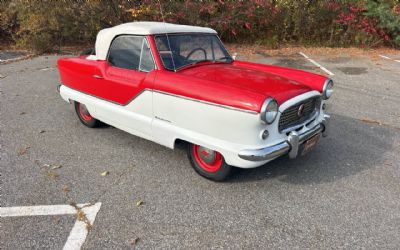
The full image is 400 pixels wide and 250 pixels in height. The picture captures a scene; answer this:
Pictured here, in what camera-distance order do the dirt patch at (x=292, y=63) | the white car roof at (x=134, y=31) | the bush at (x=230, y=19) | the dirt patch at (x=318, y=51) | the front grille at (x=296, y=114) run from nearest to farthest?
1. the front grille at (x=296, y=114)
2. the white car roof at (x=134, y=31)
3. the dirt patch at (x=292, y=63)
4. the dirt patch at (x=318, y=51)
5. the bush at (x=230, y=19)

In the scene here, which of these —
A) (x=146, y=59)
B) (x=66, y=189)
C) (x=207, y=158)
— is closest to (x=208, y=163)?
(x=207, y=158)

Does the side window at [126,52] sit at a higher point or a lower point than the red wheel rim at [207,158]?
higher

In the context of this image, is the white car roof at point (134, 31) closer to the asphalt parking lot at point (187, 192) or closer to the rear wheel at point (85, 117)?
the rear wheel at point (85, 117)

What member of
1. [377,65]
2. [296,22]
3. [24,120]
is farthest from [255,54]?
[24,120]

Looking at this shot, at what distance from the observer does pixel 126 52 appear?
3.71m

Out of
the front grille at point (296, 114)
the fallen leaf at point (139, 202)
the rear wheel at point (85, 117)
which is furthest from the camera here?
the rear wheel at point (85, 117)

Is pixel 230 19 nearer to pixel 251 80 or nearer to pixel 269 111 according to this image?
pixel 251 80

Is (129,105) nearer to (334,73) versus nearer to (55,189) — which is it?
(55,189)

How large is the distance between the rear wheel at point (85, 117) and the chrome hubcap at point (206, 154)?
6.60 ft

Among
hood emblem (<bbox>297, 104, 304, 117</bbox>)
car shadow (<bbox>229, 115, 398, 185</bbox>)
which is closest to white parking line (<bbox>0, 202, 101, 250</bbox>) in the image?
car shadow (<bbox>229, 115, 398, 185</bbox>)

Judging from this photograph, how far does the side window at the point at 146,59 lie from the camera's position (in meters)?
3.39

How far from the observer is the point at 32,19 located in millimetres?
11039

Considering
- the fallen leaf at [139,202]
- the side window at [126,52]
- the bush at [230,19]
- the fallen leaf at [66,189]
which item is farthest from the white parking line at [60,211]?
the bush at [230,19]

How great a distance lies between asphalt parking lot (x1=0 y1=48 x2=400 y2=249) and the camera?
247cm
